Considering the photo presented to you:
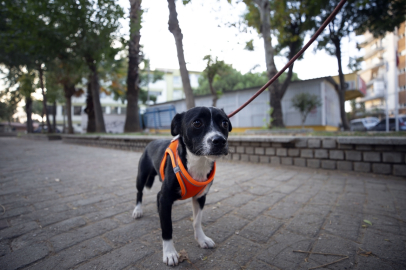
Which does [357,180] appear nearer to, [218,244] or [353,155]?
[353,155]

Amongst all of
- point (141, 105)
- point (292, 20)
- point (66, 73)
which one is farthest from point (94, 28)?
point (141, 105)

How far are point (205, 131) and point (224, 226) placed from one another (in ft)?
4.10

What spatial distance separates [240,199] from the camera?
3303 millimetres

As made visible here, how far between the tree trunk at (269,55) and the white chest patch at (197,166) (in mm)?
9291

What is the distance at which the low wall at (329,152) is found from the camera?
4242 millimetres

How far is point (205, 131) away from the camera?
184 cm

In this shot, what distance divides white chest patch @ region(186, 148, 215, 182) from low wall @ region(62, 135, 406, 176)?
1380 mm

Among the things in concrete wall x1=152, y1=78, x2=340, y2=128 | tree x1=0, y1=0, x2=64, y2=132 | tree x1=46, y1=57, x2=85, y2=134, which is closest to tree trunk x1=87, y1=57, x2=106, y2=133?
tree x1=46, y1=57, x2=85, y2=134

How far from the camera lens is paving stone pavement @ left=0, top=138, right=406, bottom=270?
1778 mm

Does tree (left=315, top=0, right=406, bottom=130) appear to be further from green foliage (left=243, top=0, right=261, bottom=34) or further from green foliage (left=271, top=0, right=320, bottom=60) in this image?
green foliage (left=243, top=0, right=261, bottom=34)

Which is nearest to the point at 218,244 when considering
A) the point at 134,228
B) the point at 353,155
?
the point at 134,228

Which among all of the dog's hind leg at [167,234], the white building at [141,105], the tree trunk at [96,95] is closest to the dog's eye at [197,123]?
the dog's hind leg at [167,234]

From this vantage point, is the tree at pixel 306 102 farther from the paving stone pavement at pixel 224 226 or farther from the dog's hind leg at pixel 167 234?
the dog's hind leg at pixel 167 234

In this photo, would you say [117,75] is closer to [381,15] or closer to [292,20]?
[292,20]
